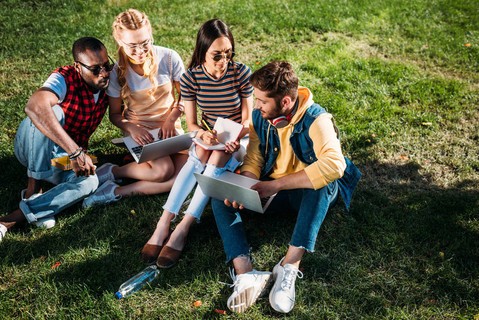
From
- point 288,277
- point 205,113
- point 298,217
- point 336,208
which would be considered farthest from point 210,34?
point 288,277

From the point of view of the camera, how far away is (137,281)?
3.32m

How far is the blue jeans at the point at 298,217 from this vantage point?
10.7 ft

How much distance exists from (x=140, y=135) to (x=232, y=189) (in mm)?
1383

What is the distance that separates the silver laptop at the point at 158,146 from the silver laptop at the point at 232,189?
66 cm

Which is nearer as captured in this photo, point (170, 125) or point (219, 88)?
point (219, 88)

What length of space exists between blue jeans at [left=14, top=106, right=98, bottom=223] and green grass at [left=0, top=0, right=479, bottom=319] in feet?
0.61

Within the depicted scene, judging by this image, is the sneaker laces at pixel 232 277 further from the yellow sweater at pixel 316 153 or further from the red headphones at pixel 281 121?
the red headphones at pixel 281 121

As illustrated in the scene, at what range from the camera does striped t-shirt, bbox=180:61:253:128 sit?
13.0ft

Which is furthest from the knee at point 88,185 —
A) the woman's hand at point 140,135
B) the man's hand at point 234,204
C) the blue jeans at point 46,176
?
the man's hand at point 234,204

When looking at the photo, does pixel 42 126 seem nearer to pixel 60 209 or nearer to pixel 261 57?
pixel 60 209

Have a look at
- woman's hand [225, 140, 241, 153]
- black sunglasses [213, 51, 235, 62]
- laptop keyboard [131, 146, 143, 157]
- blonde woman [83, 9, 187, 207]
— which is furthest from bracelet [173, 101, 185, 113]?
woman's hand [225, 140, 241, 153]

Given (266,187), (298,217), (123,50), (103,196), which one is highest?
(123,50)

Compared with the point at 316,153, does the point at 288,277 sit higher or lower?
lower

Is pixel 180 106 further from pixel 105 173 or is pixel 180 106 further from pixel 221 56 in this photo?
pixel 105 173
